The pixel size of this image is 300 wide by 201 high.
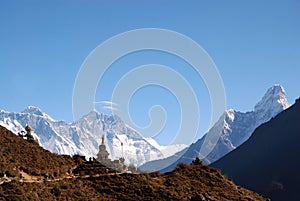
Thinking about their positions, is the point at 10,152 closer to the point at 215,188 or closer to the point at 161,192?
the point at 161,192

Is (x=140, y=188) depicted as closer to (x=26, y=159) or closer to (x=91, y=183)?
(x=91, y=183)

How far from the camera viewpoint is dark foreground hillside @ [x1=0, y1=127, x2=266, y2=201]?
148ft

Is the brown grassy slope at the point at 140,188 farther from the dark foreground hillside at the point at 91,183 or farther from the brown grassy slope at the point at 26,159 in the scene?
the brown grassy slope at the point at 26,159

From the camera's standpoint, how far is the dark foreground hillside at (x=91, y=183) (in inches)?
1775

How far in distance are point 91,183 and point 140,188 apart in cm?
613

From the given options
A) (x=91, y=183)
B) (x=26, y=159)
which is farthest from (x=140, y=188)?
(x=26, y=159)

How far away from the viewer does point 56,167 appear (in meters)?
56.6

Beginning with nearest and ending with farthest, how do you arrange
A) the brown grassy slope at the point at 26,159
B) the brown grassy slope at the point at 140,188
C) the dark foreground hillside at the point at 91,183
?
1. the brown grassy slope at the point at 140,188
2. the dark foreground hillside at the point at 91,183
3. the brown grassy slope at the point at 26,159

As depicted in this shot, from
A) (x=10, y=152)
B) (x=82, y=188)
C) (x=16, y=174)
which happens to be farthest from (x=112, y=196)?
(x=10, y=152)

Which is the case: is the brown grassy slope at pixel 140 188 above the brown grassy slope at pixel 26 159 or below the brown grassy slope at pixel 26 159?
below

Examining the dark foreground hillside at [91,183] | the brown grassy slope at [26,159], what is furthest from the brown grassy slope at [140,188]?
the brown grassy slope at [26,159]

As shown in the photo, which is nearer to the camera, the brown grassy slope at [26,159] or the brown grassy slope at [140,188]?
the brown grassy slope at [140,188]

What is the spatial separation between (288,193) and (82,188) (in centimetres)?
16560

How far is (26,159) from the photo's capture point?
54.9 meters
